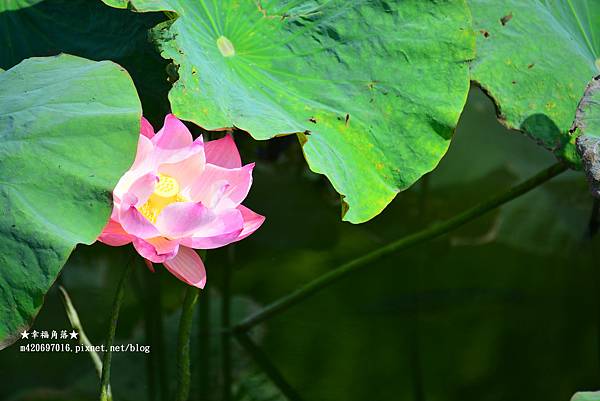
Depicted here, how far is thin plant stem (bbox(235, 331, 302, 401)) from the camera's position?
5.34ft

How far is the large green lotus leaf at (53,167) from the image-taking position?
0.97 metres

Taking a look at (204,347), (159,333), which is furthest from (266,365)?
(159,333)

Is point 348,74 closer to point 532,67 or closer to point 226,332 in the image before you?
point 532,67

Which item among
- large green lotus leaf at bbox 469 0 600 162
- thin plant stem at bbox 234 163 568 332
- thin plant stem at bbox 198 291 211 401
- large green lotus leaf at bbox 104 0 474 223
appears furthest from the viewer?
thin plant stem at bbox 198 291 211 401

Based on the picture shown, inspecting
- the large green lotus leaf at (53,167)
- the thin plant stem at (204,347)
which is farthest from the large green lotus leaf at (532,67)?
the thin plant stem at (204,347)

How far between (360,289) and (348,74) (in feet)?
2.81

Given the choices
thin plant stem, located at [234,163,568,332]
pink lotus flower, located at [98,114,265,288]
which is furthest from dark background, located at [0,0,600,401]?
thin plant stem, located at [234,163,568,332]

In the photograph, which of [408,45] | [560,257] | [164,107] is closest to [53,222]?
[164,107]

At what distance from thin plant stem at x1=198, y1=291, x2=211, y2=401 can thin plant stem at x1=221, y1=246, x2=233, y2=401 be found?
3cm

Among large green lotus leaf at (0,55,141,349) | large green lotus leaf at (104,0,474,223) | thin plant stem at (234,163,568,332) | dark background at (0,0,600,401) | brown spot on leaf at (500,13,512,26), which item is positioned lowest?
dark background at (0,0,600,401)

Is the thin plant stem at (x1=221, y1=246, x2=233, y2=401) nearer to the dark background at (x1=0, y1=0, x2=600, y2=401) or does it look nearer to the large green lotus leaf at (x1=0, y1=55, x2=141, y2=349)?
the dark background at (x1=0, y1=0, x2=600, y2=401)

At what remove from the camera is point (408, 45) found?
4.39ft

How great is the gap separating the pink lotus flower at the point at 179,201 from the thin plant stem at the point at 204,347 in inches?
23.2

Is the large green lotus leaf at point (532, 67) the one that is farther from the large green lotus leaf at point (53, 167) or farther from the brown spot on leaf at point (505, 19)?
the large green lotus leaf at point (53, 167)
